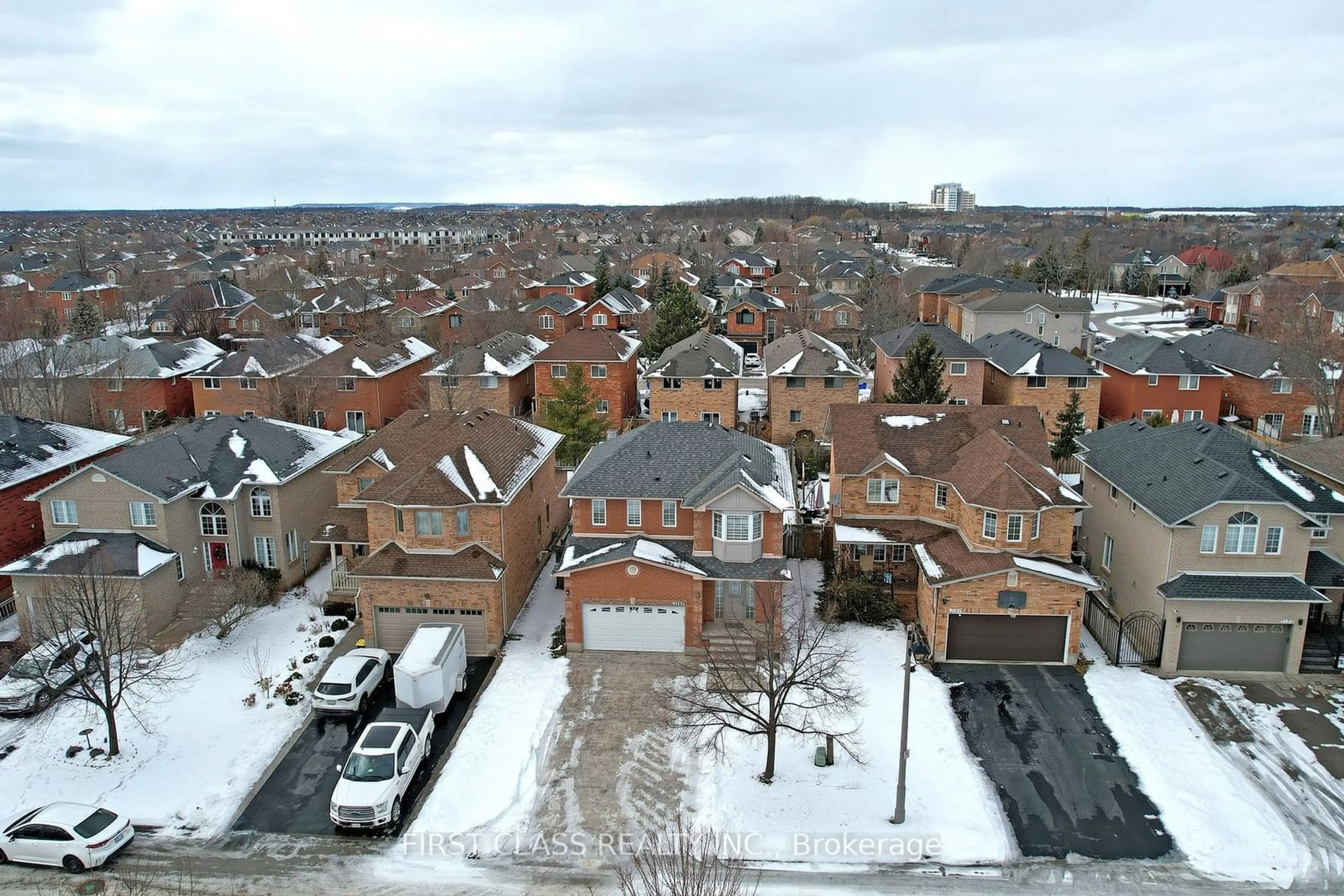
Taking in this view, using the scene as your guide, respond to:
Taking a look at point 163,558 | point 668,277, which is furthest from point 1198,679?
point 668,277

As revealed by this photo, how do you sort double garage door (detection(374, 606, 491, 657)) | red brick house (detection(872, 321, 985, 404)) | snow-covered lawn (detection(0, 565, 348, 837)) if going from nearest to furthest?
snow-covered lawn (detection(0, 565, 348, 837)) < double garage door (detection(374, 606, 491, 657)) < red brick house (detection(872, 321, 985, 404))

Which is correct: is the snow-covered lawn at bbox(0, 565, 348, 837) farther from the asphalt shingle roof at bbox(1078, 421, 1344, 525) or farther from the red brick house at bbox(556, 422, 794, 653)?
the asphalt shingle roof at bbox(1078, 421, 1344, 525)

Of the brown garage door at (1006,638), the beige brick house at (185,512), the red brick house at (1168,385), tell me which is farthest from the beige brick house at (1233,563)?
the beige brick house at (185,512)

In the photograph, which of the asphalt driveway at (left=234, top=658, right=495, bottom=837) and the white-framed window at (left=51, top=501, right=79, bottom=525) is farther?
the white-framed window at (left=51, top=501, right=79, bottom=525)

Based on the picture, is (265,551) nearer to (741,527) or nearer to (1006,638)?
(741,527)

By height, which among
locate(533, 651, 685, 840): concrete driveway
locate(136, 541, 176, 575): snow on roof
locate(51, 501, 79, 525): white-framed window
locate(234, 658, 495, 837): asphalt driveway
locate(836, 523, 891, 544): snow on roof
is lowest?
locate(234, 658, 495, 837): asphalt driveway

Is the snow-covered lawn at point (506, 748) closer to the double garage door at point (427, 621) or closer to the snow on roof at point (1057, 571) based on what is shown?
the double garage door at point (427, 621)

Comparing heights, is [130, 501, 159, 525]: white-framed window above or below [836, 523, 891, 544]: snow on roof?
above

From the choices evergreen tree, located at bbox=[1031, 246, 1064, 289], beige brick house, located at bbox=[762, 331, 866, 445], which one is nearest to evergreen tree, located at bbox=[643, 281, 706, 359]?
beige brick house, located at bbox=[762, 331, 866, 445]
